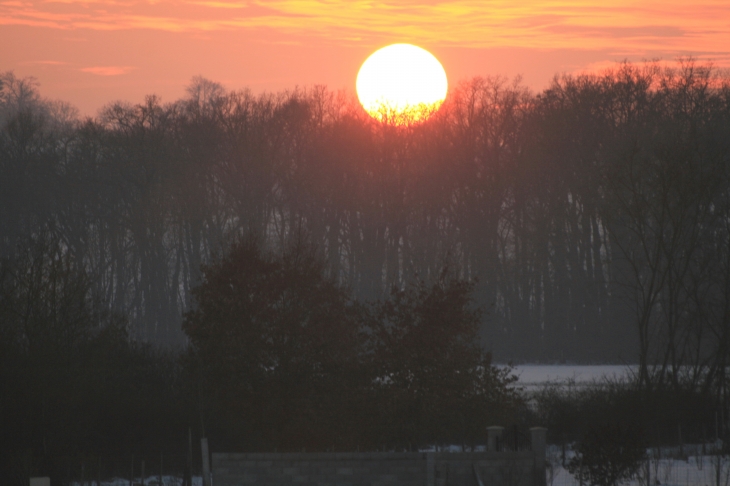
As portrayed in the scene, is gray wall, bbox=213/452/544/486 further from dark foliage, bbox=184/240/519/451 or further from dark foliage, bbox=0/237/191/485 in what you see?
dark foliage, bbox=0/237/191/485

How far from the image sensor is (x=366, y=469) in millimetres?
23016

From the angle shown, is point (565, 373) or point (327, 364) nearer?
point (327, 364)

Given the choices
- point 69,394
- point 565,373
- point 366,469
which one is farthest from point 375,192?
point 366,469

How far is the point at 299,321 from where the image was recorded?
29.0 meters

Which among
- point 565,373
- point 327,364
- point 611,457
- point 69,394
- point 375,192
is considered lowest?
point 611,457

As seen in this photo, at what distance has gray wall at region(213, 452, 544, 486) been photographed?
22.9 metres

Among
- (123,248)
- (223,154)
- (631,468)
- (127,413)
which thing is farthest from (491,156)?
(631,468)

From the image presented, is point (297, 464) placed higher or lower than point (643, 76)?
lower

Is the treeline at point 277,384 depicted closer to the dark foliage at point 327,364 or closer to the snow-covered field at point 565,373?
the dark foliage at point 327,364

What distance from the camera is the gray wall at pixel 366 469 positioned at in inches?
901

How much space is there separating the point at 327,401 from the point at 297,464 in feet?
15.7

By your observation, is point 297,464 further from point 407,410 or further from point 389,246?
point 389,246

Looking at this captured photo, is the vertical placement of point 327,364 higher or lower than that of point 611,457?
higher

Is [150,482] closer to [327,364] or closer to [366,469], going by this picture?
[327,364]
